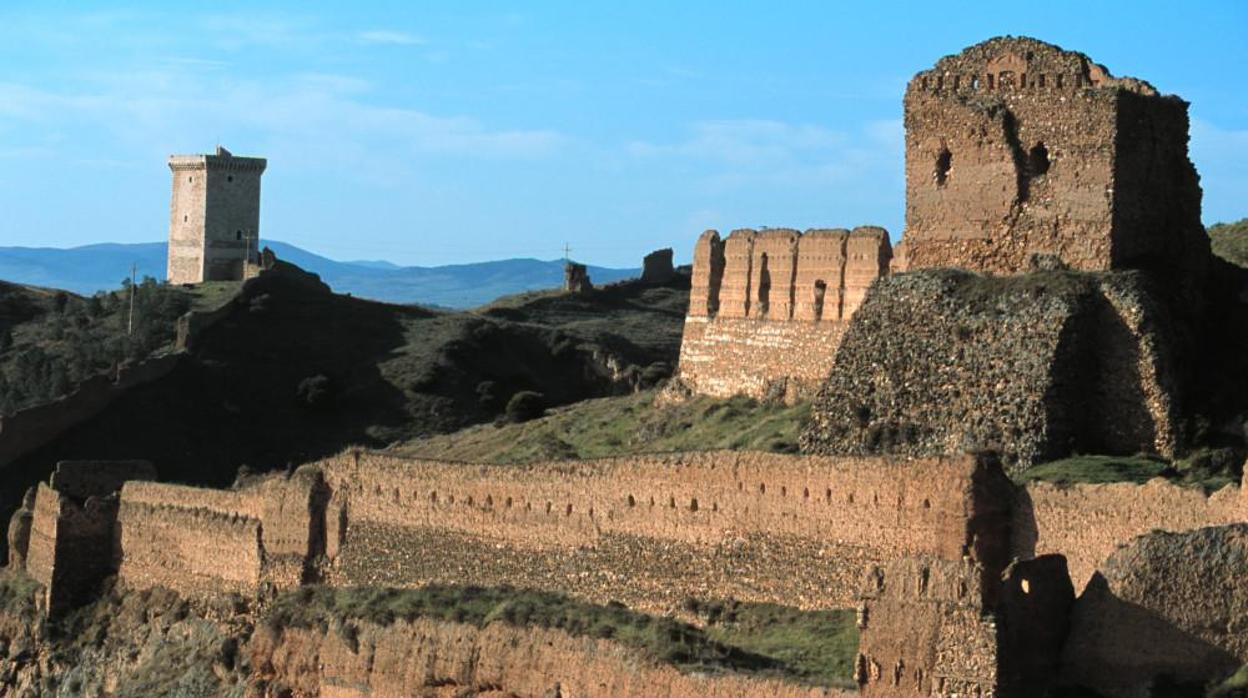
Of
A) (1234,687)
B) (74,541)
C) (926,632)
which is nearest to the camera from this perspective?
(1234,687)

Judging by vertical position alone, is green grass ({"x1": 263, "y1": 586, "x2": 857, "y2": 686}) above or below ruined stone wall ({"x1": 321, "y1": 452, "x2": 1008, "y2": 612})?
below

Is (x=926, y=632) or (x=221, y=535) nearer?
(x=926, y=632)

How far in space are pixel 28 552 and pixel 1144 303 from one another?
87.5 feet

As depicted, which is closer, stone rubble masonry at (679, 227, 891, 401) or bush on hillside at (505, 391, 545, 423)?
stone rubble masonry at (679, 227, 891, 401)

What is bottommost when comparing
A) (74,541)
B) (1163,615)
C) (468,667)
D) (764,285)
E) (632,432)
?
(468,667)

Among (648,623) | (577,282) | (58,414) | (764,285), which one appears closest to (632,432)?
(764,285)

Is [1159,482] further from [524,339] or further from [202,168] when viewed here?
[202,168]

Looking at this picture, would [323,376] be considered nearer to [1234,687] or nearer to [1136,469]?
[1136,469]

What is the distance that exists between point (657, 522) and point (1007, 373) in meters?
5.54

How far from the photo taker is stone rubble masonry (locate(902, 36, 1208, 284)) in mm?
36188

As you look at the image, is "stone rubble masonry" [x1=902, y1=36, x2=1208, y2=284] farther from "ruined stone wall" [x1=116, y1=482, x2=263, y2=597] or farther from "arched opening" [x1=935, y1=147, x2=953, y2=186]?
"ruined stone wall" [x1=116, y1=482, x2=263, y2=597]

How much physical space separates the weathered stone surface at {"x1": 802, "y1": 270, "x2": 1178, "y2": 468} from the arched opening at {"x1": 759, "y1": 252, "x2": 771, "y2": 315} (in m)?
10.9

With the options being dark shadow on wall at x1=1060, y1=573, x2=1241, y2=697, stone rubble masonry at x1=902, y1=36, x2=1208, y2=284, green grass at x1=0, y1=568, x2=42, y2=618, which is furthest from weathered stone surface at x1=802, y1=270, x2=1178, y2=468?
green grass at x1=0, y1=568, x2=42, y2=618

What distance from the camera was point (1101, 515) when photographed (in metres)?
30.1
